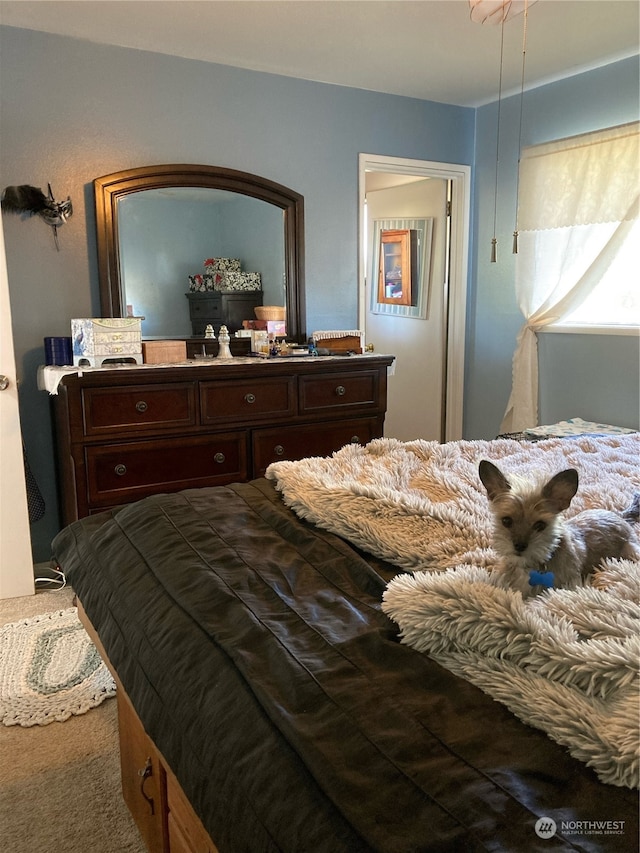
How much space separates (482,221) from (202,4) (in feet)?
7.01

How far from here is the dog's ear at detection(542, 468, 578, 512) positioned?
0.89 m

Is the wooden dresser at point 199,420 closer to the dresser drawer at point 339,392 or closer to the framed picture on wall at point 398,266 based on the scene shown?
the dresser drawer at point 339,392

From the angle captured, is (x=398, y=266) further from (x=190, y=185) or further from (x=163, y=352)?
(x=163, y=352)

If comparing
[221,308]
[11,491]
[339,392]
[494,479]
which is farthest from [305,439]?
[494,479]

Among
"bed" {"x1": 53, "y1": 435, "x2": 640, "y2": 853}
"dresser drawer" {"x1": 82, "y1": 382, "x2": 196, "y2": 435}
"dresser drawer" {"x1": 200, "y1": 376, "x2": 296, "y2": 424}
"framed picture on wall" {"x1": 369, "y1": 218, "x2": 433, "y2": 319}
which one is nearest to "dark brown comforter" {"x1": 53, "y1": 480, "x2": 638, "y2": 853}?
"bed" {"x1": 53, "y1": 435, "x2": 640, "y2": 853}

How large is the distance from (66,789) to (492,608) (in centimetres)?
145

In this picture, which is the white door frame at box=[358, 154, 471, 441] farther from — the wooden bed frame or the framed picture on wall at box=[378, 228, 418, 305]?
the wooden bed frame

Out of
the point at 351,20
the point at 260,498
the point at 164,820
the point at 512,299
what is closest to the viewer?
the point at 164,820

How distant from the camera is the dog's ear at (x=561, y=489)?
892 mm

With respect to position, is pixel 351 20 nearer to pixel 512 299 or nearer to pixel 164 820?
pixel 512 299

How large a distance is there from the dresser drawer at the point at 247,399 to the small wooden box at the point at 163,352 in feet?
0.80

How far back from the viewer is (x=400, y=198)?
4496 mm

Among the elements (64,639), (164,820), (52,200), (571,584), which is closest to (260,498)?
(164,820)

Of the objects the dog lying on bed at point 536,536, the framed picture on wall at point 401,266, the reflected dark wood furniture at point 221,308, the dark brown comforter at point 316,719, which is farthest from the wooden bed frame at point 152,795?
the framed picture on wall at point 401,266
